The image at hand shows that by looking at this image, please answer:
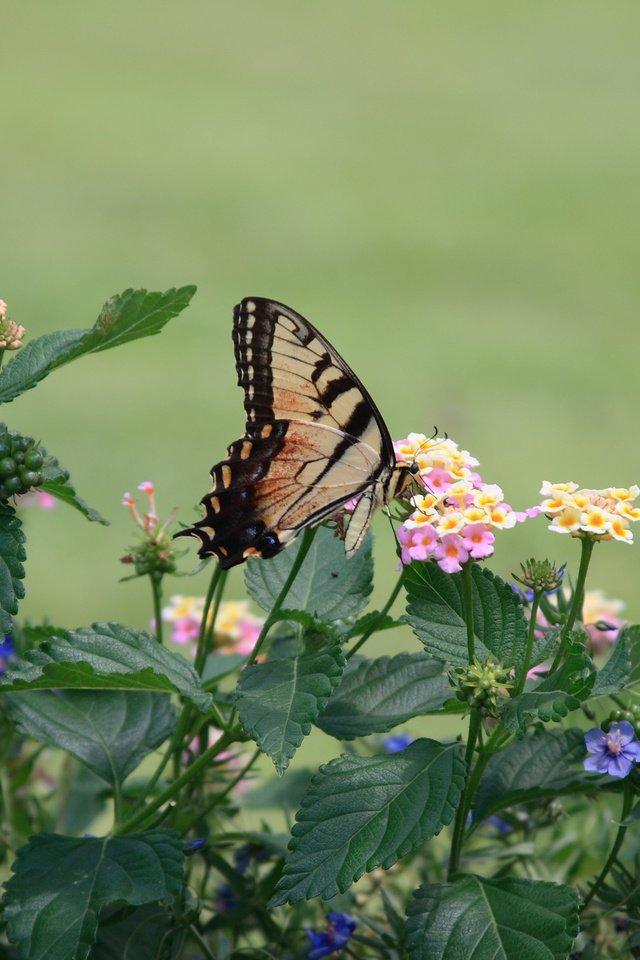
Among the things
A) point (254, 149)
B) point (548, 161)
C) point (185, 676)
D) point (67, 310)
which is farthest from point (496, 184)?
point (185, 676)

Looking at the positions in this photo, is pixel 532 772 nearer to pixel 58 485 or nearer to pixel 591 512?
pixel 591 512

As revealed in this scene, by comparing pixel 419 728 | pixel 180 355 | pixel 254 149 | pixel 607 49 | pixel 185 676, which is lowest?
pixel 419 728

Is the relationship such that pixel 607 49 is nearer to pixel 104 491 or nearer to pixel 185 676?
pixel 104 491

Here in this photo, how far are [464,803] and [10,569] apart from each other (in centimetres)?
40

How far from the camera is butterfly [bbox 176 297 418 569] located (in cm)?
111

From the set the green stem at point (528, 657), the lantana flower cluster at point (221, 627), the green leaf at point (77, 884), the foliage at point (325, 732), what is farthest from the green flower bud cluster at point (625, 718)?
the lantana flower cluster at point (221, 627)

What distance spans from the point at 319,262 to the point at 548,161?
1.53 meters

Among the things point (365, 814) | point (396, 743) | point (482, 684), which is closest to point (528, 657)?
point (482, 684)

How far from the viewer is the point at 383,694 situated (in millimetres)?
1003

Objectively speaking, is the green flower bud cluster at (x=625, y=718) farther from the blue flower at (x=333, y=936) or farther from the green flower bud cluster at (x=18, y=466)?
the green flower bud cluster at (x=18, y=466)

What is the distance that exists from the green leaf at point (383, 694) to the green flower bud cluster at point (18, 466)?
1.00ft

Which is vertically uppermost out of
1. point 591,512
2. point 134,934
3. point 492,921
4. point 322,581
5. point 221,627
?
point 591,512

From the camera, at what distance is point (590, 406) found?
12.4 feet

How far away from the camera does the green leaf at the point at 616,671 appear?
0.91 meters
